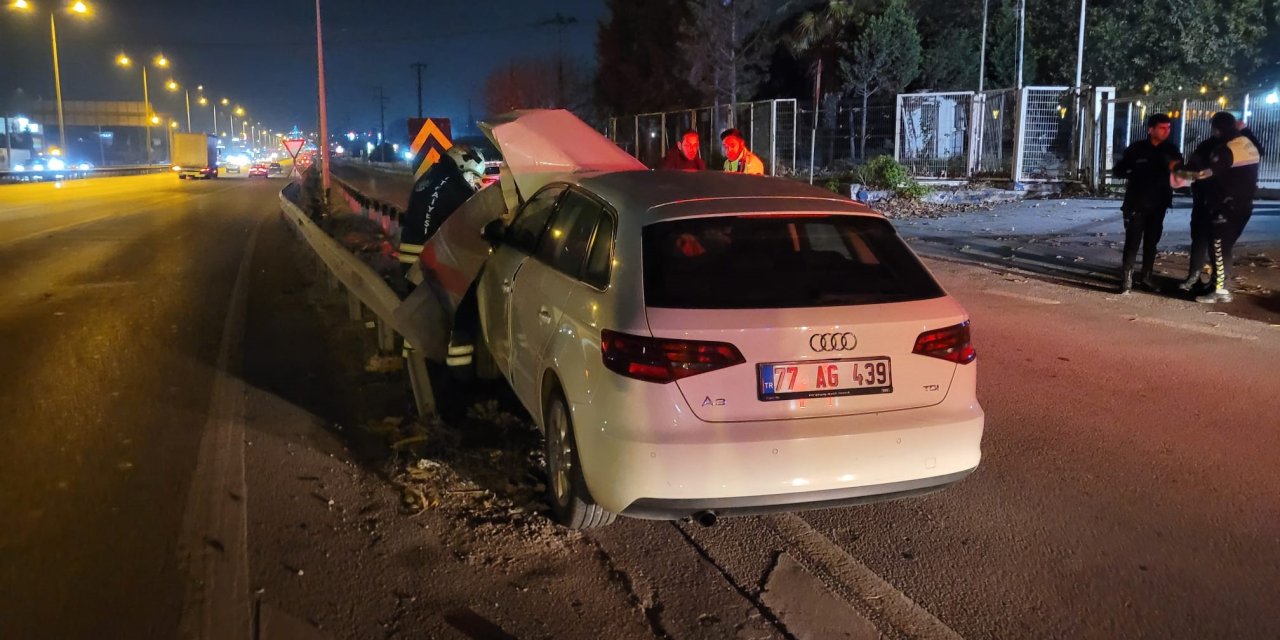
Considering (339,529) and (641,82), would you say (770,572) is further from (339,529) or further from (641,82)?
(641,82)

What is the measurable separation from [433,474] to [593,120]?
48.1m

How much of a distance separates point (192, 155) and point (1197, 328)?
57.9m

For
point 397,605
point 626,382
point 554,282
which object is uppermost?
point 554,282

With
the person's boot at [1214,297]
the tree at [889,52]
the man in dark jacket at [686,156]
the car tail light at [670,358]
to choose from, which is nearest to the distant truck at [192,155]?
the tree at [889,52]

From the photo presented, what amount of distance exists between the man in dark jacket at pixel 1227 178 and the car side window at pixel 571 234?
22.1 feet

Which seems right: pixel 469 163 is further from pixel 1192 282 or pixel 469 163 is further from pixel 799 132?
pixel 799 132

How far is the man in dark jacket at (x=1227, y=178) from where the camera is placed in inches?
350

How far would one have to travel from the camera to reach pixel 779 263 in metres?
4.28

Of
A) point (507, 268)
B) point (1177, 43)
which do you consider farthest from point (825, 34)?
point (507, 268)

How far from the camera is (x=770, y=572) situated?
4031mm

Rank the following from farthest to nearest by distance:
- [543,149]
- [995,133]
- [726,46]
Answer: [726,46], [995,133], [543,149]

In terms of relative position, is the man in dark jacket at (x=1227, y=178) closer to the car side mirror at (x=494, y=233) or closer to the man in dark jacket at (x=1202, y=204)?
the man in dark jacket at (x=1202, y=204)

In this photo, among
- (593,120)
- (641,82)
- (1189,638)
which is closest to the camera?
(1189,638)

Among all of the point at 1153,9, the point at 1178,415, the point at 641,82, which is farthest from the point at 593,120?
the point at 1178,415
